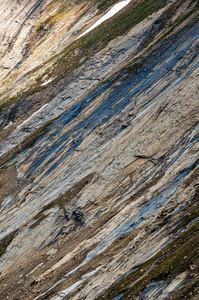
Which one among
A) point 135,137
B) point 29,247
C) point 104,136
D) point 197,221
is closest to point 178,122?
point 135,137

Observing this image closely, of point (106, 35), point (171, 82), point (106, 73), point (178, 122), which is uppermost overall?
point (106, 35)

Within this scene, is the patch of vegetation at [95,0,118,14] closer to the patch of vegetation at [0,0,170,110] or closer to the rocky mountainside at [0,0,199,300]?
the patch of vegetation at [0,0,170,110]

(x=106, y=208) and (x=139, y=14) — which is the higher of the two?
(x=139, y=14)

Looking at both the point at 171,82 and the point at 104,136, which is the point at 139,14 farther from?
the point at 104,136

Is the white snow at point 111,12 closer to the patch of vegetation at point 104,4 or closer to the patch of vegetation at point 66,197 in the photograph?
the patch of vegetation at point 104,4

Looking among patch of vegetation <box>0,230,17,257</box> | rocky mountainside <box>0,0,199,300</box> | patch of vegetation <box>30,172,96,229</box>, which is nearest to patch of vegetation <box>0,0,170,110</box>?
rocky mountainside <box>0,0,199,300</box>

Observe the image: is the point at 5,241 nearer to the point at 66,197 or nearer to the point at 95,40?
the point at 66,197
